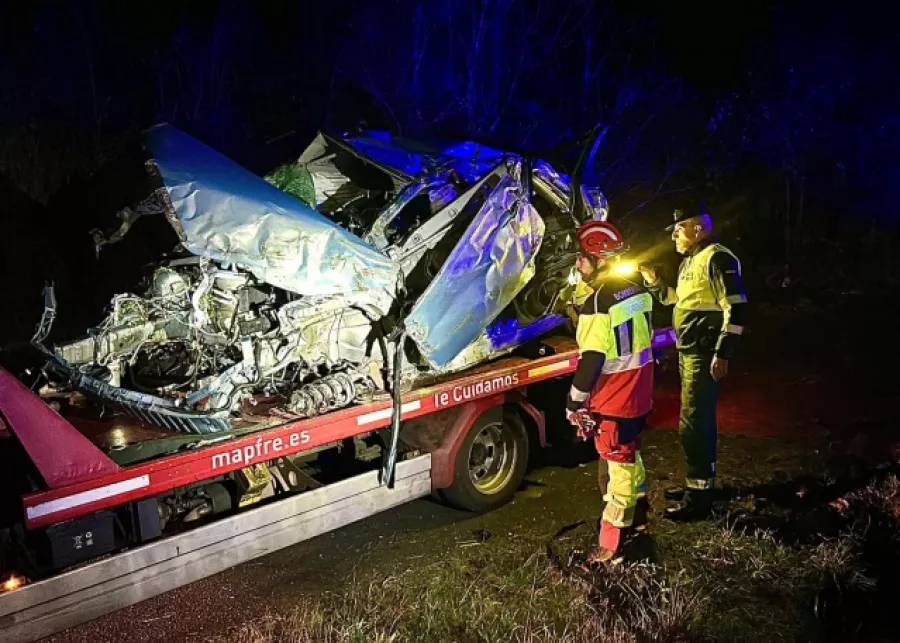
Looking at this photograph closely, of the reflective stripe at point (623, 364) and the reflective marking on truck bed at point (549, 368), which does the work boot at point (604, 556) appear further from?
the reflective marking on truck bed at point (549, 368)

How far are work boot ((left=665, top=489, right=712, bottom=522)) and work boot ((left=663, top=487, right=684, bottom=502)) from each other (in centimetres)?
13

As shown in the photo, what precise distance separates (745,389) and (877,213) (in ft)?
59.4

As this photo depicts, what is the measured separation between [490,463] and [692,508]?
154 centimetres

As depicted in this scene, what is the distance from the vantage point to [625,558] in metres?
4.43

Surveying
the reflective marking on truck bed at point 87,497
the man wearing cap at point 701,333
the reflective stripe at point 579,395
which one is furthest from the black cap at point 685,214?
the reflective marking on truck bed at point 87,497

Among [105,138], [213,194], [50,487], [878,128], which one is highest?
[105,138]

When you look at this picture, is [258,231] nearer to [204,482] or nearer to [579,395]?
[204,482]

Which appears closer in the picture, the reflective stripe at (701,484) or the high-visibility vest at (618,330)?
the high-visibility vest at (618,330)

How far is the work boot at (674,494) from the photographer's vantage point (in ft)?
18.2

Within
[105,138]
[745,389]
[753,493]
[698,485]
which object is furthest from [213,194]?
[105,138]

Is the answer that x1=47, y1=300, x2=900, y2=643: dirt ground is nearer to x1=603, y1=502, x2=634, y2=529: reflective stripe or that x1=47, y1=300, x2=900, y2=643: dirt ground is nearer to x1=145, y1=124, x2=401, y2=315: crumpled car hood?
x1=603, y1=502, x2=634, y2=529: reflective stripe

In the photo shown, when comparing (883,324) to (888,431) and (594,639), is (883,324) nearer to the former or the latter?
(888,431)

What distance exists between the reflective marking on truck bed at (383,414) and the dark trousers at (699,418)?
1973mm

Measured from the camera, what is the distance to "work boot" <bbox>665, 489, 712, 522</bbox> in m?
5.15
